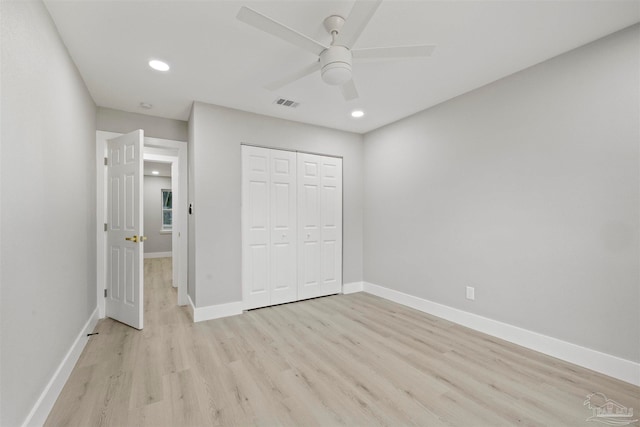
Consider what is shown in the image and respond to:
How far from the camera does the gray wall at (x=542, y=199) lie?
217 centimetres

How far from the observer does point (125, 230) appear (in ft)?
10.8

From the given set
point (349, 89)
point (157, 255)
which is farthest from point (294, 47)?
point (157, 255)

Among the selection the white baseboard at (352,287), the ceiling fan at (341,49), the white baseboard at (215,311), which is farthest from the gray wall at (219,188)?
the ceiling fan at (341,49)

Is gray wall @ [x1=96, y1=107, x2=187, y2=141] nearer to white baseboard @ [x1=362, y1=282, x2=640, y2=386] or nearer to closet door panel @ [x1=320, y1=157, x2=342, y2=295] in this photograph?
closet door panel @ [x1=320, y1=157, x2=342, y2=295]

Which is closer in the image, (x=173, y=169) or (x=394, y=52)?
(x=394, y=52)

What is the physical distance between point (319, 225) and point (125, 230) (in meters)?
2.49

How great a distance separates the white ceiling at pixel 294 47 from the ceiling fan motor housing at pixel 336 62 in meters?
0.25

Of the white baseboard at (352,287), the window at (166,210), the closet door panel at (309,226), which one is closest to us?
the closet door panel at (309,226)

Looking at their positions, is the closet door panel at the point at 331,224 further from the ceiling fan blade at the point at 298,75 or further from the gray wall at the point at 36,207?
the gray wall at the point at 36,207

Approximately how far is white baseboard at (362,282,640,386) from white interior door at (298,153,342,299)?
49.5 inches

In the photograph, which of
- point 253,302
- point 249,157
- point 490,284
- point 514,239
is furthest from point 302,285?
Result: point 514,239

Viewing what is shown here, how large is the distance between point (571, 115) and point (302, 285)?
3542 mm

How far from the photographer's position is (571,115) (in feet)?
7.94

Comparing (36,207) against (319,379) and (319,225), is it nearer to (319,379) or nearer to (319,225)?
(319,379)
